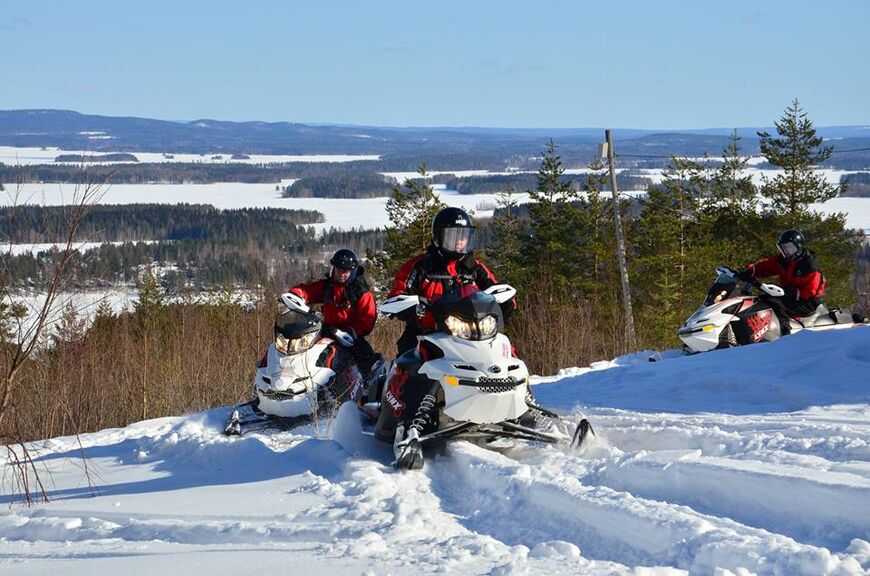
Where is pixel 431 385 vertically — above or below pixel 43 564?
above

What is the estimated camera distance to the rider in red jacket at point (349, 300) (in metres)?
9.26

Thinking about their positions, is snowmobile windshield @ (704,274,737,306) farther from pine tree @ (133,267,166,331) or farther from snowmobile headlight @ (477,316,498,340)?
pine tree @ (133,267,166,331)

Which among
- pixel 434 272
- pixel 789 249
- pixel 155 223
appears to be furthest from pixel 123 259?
pixel 155 223

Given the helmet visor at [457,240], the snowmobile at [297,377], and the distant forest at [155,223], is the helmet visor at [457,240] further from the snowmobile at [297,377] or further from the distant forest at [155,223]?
the distant forest at [155,223]

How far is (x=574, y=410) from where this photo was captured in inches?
299

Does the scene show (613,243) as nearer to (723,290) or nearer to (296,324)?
(723,290)

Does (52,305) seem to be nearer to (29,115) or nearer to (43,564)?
(43,564)

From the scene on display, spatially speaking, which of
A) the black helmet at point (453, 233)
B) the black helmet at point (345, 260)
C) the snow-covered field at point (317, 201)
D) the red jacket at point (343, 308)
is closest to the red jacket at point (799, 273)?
the red jacket at point (343, 308)

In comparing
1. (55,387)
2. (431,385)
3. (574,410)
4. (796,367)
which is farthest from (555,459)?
(55,387)

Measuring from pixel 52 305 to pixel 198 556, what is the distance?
2.09 m

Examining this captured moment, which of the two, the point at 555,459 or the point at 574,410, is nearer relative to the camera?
the point at 555,459

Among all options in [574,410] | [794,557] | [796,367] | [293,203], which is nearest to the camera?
[794,557]

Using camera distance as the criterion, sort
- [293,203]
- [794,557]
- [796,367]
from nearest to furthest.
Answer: [794,557] → [796,367] → [293,203]

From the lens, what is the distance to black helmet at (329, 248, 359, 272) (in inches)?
363
